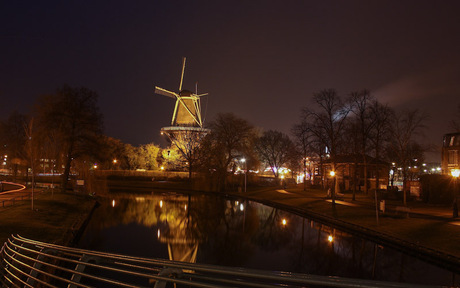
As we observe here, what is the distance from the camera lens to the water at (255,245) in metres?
15.5

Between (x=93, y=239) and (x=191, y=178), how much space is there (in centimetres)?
4380

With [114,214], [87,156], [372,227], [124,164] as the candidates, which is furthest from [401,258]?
[124,164]

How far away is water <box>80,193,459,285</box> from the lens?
15469mm

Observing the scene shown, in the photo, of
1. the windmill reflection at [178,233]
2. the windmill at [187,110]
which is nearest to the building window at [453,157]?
the windmill reflection at [178,233]

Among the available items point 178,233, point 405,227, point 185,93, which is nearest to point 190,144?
point 185,93

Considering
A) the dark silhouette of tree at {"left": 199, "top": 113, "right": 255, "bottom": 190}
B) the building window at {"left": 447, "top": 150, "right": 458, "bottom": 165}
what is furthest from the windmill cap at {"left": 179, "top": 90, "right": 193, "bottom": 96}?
the building window at {"left": 447, "top": 150, "right": 458, "bottom": 165}

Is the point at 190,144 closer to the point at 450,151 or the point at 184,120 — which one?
the point at 184,120

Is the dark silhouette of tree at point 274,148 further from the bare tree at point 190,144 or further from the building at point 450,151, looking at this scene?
the building at point 450,151

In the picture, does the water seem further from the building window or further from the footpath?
the building window

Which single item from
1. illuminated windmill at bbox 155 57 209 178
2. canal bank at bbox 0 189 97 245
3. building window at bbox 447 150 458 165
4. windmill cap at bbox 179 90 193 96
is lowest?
canal bank at bbox 0 189 97 245

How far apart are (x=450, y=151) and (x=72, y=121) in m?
46.7

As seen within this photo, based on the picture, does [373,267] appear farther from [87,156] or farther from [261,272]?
[87,156]

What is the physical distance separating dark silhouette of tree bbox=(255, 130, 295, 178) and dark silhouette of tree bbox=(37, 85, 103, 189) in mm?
50572

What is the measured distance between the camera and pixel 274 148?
85.4 meters
